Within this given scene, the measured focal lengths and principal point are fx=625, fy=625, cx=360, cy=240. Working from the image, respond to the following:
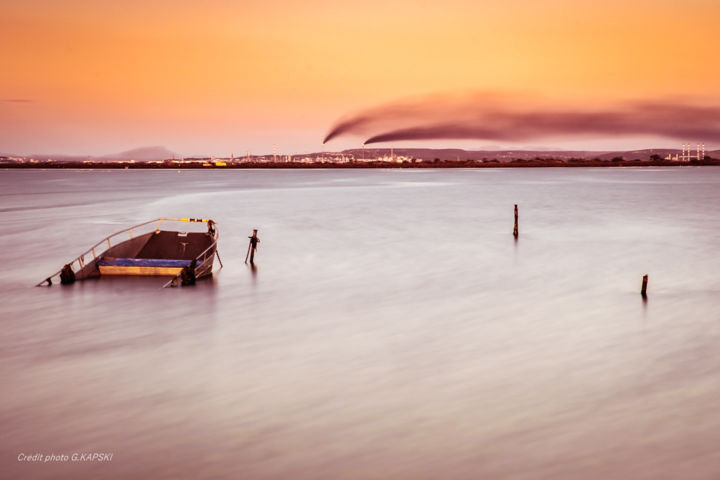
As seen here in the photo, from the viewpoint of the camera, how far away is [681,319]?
18.3 meters

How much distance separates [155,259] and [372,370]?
14.4 meters

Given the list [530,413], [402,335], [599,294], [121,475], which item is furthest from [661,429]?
[599,294]

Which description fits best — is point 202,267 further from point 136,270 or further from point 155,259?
point 155,259

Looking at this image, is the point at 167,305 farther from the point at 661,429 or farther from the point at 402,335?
the point at 661,429

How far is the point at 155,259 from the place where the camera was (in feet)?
83.6

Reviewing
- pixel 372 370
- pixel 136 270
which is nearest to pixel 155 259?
pixel 136 270

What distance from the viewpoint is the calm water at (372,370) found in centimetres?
972

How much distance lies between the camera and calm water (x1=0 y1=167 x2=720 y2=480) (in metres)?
9.72

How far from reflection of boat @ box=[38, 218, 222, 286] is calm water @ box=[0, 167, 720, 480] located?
0.64 m

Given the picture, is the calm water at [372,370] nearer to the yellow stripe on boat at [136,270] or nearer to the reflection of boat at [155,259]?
the yellow stripe on boat at [136,270]

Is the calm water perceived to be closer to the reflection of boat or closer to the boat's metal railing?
the boat's metal railing

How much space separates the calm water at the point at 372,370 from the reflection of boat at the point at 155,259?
0.64 metres

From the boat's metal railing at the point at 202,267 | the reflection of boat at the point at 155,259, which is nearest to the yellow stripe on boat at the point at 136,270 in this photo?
the reflection of boat at the point at 155,259

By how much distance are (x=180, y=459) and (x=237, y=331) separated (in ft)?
26.9
